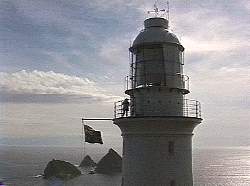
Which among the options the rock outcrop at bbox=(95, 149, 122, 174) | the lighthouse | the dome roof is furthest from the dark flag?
the rock outcrop at bbox=(95, 149, 122, 174)

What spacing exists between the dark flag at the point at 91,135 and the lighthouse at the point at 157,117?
105 cm

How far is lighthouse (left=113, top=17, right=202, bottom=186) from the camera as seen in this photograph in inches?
444

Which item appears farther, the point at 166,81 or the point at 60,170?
the point at 60,170

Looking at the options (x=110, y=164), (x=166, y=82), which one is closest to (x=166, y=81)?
(x=166, y=82)

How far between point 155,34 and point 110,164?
13362cm

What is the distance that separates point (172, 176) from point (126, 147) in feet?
6.26

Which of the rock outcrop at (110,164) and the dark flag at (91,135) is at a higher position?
the dark flag at (91,135)

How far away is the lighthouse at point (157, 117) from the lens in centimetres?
1127

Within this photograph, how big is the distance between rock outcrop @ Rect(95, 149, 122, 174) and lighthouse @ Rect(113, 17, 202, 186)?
402ft

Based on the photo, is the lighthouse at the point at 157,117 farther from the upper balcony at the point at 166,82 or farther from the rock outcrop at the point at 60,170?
the rock outcrop at the point at 60,170

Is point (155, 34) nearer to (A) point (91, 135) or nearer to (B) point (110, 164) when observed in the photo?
(A) point (91, 135)

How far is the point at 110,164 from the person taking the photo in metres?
142

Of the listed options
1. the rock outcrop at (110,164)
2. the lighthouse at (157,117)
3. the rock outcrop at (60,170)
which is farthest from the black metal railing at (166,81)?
the rock outcrop at (110,164)

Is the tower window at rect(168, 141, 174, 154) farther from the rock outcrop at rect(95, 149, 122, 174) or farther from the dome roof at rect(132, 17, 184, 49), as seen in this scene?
the rock outcrop at rect(95, 149, 122, 174)
